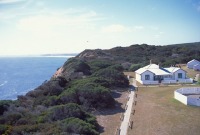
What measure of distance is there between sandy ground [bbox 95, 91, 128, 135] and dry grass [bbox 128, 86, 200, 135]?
136cm

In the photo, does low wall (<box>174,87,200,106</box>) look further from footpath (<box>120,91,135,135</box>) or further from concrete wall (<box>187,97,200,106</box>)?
footpath (<box>120,91,135,135</box>)

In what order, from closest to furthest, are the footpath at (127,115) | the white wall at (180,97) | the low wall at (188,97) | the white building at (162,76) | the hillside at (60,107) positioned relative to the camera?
the hillside at (60,107) → the footpath at (127,115) → the low wall at (188,97) → the white wall at (180,97) → the white building at (162,76)

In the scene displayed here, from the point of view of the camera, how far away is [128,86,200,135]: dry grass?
Answer: 19906 mm

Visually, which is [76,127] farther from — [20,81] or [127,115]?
[20,81]

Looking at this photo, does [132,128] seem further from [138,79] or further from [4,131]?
[138,79]

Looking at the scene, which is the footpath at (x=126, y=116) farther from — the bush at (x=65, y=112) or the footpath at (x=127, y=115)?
the bush at (x=65, y=112)

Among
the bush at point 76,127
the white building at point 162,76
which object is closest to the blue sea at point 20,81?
the white building at point 162,76

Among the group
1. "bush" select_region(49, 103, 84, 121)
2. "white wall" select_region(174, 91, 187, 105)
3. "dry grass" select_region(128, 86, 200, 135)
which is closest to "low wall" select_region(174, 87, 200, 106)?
"white wall" select_region(174, 91, 187, 105)

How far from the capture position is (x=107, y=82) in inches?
1411

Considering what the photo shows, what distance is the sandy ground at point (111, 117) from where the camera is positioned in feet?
67.1

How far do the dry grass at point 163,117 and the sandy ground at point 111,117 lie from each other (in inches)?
53.7

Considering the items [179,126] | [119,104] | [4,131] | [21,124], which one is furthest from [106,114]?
[4,131]

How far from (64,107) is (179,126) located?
8911mm

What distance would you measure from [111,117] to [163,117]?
4456 millimetres
